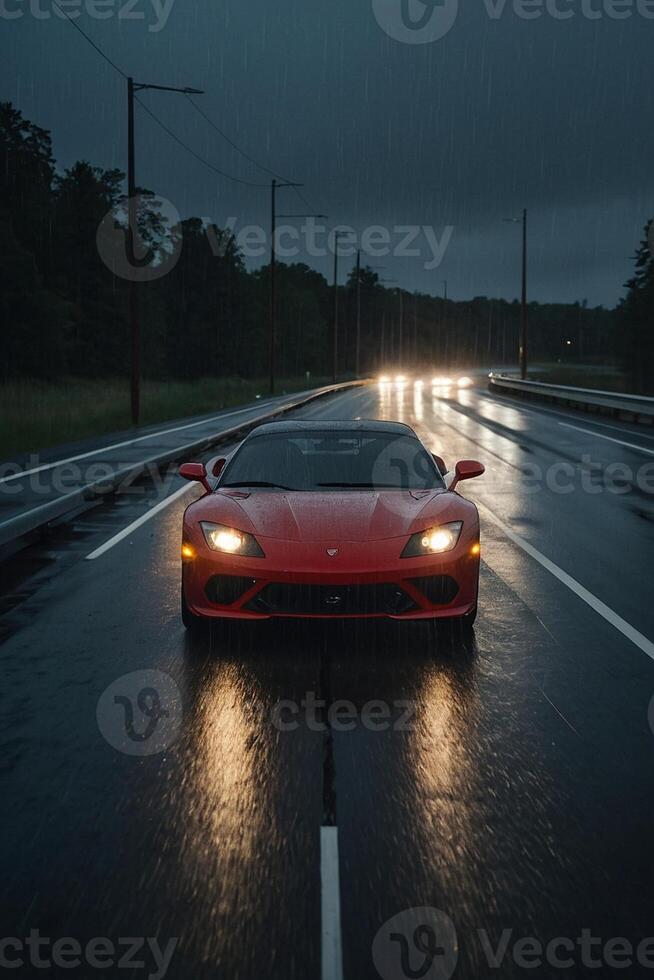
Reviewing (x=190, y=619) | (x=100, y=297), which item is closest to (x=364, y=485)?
(x=190, y=619)

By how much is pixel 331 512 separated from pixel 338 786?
261 cm

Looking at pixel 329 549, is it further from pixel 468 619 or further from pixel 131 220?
pixel 131 220

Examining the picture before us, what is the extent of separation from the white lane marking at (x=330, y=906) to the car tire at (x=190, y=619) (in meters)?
Answer: 3.01

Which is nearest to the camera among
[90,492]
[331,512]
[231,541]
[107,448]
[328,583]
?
[328,583]

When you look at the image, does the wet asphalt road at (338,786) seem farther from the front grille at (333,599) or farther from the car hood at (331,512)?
the car hood at (331,512)

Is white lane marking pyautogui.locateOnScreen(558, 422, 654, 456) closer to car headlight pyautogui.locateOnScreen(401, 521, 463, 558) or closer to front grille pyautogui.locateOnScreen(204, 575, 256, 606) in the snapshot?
car headlight pyautogui.locateOnScreen(401, 521, 463, 558)

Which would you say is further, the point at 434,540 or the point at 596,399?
the point at 596,399

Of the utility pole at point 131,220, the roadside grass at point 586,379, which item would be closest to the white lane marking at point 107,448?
the utility pole at point 131,220

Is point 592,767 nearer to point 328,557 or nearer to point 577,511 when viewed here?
point 328,557

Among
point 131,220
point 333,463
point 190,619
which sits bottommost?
point 190,619

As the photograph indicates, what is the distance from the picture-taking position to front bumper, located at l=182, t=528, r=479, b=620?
252 inches

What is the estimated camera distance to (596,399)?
125 feet

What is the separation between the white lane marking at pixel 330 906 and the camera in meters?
3.15

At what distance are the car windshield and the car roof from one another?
43 mm
